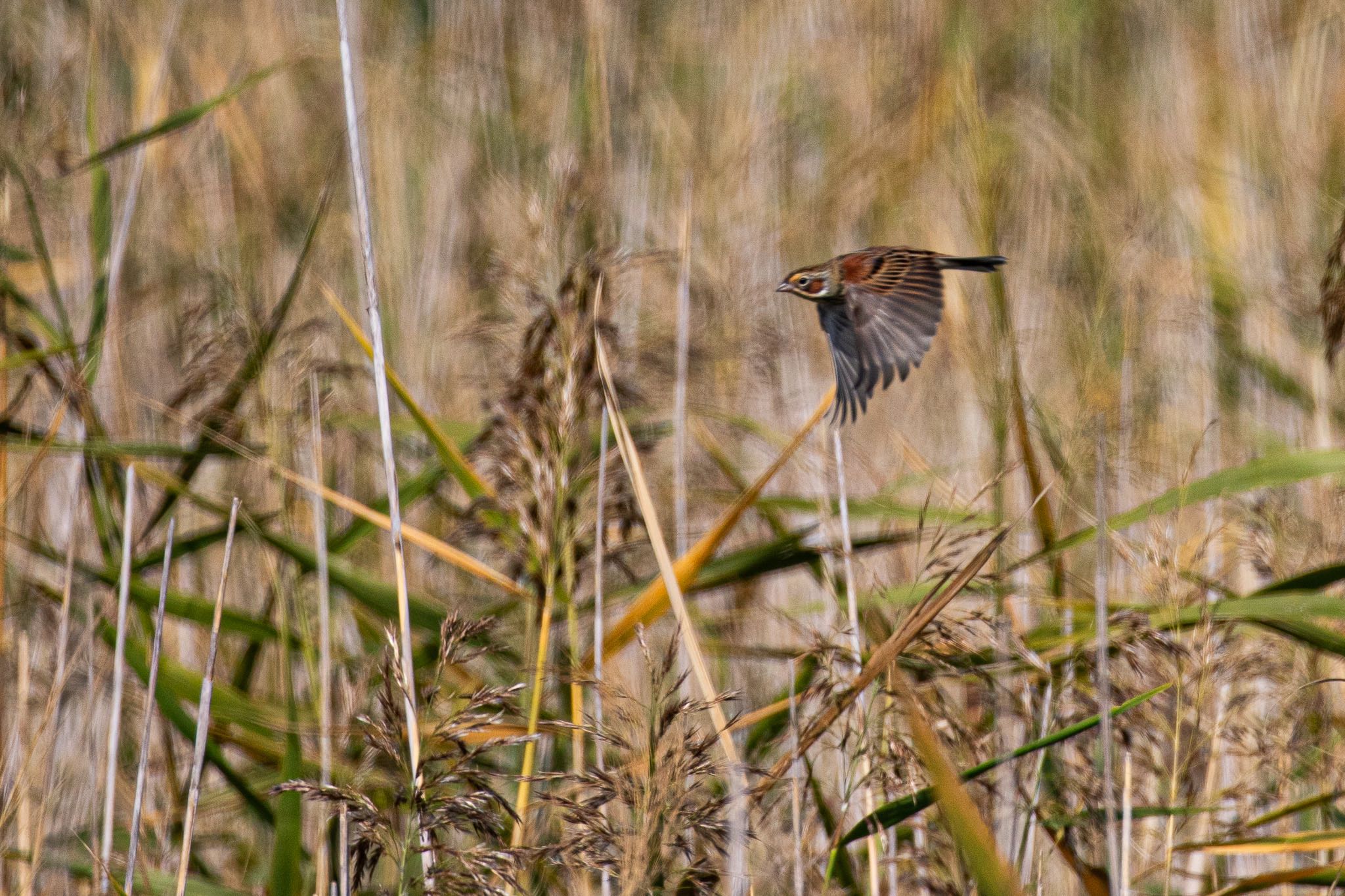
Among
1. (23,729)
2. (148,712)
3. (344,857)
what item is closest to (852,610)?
(344,857)

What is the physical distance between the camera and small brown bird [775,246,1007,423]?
3.47ft

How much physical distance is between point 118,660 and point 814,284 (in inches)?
29.7

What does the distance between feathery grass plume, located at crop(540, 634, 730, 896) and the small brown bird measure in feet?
1.00

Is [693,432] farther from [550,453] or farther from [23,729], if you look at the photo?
[23,729]

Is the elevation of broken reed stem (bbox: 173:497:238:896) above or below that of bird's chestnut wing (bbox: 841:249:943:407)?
below

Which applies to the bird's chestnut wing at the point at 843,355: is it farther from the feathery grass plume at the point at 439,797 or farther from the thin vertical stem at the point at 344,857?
the thin vertical stem at the point at 344,857

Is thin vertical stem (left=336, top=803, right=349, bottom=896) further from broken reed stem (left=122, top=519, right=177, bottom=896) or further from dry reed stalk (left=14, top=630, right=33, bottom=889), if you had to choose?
dry reed stalk (left=14, top=630, right=33, bottom=889)

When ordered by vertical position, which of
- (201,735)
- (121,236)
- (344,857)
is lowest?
(344,857)

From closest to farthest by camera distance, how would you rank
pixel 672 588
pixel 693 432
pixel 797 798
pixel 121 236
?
pixel 672 588, pixel 797 798, pixel 121 236, pixel 693 432

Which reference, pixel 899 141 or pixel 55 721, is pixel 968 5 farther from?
pixel 55 721

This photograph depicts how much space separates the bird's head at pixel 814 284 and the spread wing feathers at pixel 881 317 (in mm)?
13

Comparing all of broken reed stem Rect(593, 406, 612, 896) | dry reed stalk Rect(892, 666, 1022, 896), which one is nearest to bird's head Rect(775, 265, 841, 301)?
broken reed stem Rect(593, 406, 612, 896)

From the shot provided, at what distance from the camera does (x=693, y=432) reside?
1728 millimetres

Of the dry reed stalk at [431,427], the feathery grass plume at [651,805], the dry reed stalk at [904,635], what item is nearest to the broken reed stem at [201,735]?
the dry reed stalk at [431,427]
